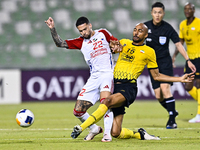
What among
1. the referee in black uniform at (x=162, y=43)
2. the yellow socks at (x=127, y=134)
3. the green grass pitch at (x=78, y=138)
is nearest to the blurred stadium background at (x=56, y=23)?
the green grass pitch at (x=78, y=138)

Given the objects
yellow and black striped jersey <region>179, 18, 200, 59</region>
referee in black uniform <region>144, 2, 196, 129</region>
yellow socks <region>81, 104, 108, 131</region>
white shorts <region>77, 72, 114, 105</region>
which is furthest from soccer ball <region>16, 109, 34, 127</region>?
yellow and black striped jersey <region>179, 18, 200, 59</region>

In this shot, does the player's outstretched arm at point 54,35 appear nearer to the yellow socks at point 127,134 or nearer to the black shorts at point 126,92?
the black shorts at point 126,92

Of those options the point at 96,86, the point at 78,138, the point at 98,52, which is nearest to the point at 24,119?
the point at 78,138

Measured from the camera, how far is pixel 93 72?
218 inches

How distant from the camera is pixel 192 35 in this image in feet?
26.0

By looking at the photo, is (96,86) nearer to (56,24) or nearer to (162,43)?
(162,43)

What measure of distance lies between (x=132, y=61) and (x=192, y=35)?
117 inches

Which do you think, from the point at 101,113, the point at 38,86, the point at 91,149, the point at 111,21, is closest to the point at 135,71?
the point at 101,113

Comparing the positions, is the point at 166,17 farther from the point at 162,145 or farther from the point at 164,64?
the point at 162,145

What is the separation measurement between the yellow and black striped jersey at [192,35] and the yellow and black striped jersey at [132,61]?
2.70 metres

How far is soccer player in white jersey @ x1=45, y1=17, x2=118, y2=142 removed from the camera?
5305 mm

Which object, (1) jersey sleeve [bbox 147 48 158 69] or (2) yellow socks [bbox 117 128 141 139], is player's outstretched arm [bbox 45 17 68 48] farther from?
(2) yellow socks [bbox 117 128 141 139]

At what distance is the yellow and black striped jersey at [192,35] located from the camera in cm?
788

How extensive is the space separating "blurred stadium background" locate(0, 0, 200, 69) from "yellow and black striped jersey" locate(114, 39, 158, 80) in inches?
331
